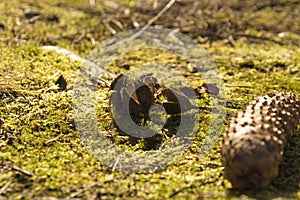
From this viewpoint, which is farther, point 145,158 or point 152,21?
point 152,21

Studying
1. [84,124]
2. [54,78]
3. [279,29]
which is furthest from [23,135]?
[279,29]

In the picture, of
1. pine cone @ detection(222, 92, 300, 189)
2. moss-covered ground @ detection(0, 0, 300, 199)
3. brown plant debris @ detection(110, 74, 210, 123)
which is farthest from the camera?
brown plant debris @ detection(110, 74, 210, 123)

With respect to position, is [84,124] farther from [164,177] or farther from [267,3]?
[267,3]

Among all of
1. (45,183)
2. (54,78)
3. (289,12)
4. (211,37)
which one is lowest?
(45,183)

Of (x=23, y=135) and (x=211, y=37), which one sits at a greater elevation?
(x=211, y=37)

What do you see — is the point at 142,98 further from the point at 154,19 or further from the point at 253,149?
the point at 154,19

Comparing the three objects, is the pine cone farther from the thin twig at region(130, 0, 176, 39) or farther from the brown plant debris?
the thin twig at region(130, 0, 176, 39)

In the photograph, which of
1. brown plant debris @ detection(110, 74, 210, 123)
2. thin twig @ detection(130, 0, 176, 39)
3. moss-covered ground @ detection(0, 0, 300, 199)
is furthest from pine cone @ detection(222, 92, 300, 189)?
thin twig @ detection(130, 0, 176, 39)
